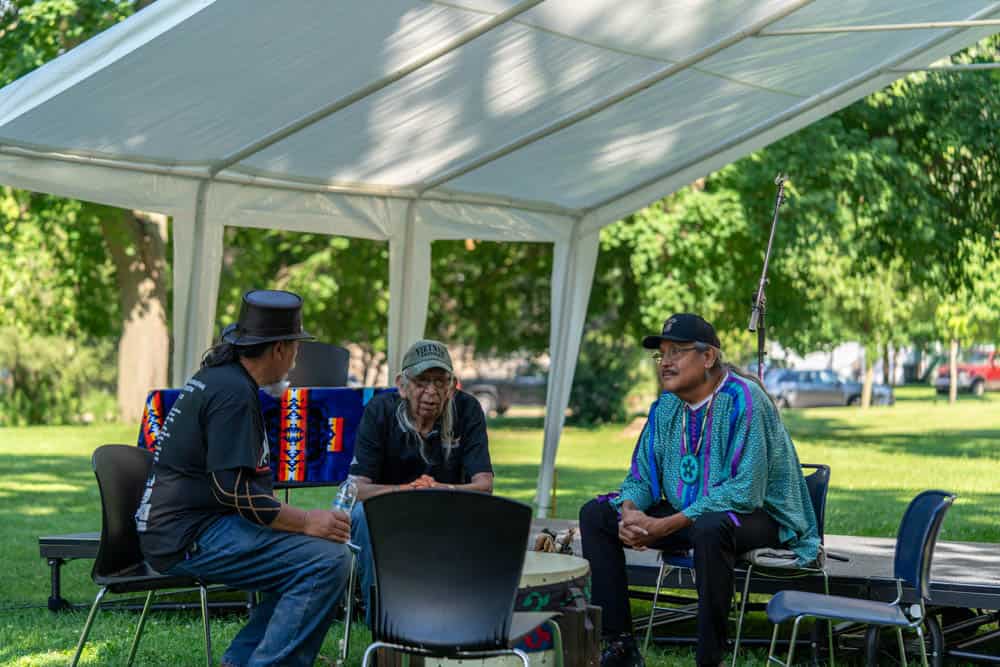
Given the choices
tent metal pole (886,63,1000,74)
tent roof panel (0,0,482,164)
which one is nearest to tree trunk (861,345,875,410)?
tent metal pole (886,63,1000,74)

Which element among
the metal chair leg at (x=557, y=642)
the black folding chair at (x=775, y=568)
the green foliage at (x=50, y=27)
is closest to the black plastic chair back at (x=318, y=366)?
the black folding chair at (x=775, y=568)

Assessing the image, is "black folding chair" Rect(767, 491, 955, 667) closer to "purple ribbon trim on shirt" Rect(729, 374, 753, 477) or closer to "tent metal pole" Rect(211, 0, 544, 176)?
"purple ribbon trim on shirt" Rect(729, 374, 753, 477)

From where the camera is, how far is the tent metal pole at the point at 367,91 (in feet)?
21.1

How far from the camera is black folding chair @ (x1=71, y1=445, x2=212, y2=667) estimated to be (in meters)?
4.97

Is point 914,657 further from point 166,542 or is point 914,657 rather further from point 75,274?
point 75,274

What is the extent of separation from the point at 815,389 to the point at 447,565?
41.2 meters

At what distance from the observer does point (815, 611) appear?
4.51 m

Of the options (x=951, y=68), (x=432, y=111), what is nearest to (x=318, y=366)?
(x=432, y=111)

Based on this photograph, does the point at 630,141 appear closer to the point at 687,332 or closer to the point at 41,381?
the point at 687,332

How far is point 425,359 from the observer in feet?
18.8

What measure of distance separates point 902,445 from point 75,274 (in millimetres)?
15056

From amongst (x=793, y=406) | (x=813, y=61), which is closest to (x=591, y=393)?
(x=793, y=406)

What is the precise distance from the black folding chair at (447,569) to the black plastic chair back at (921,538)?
63.3 inches

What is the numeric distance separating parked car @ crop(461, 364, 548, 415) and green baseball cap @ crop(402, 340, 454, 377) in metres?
30.8
